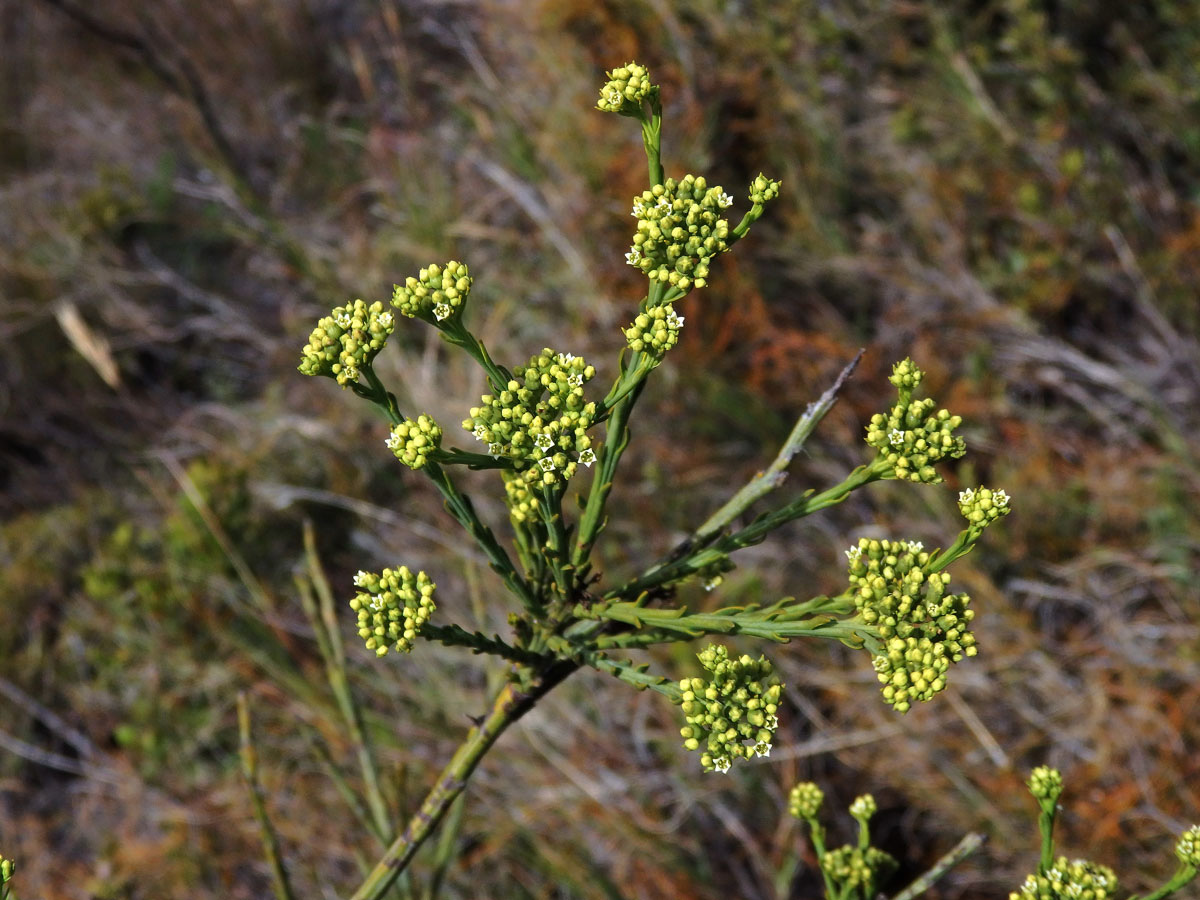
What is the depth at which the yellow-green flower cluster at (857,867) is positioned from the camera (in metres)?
2.14

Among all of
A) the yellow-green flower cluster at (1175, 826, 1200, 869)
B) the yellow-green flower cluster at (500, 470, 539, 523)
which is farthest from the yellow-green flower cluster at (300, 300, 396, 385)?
the yellow-green flower cluster at (1175, 826, 1200, 869)

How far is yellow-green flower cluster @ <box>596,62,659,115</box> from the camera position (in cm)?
170

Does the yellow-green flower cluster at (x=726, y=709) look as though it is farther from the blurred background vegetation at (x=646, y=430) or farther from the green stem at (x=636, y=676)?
the blurred background vegetation at (x=646, y=430)

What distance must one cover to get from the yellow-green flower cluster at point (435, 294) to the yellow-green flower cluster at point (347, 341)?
0.14 ft

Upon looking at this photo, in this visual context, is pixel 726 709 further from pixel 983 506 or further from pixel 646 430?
pixel 646 430

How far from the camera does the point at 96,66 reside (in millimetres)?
9727

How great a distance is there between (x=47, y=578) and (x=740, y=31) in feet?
21.2

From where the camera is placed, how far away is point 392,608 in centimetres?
166

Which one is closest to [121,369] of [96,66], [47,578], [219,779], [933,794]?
[47,578]

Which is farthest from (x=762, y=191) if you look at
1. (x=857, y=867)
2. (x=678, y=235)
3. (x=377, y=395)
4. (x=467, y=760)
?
(x=857, y=867)

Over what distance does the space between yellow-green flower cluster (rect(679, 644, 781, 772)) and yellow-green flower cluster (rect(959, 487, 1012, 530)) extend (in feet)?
1.52

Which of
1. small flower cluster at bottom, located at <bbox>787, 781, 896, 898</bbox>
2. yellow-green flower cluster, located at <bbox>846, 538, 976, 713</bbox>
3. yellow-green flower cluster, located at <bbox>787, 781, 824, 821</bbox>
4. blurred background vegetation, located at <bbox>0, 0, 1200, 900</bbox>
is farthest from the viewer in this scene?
blurred background vegetation, located at <bbox>0, 0, 1200, 900</bbox>

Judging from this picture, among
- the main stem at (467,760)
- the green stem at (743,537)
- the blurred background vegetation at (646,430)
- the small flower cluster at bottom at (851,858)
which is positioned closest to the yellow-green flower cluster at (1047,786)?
the small flower cluster at bottom at (851,858)

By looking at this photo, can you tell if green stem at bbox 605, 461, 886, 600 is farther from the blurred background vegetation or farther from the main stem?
the blurred background vegetation
